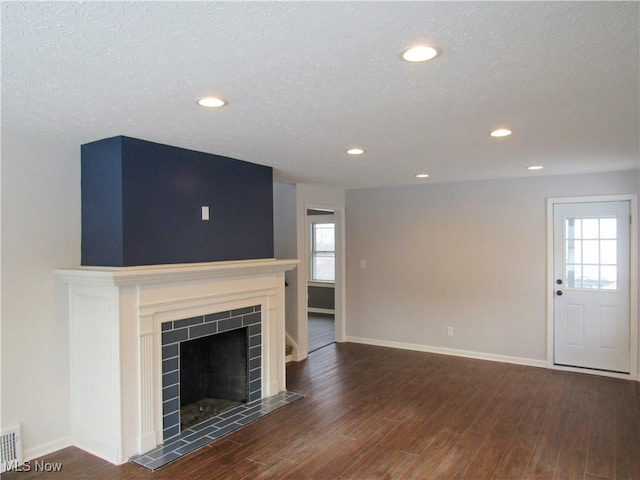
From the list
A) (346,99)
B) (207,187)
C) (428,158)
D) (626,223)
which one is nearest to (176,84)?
(346,99)

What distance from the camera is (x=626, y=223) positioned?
479 centimetres

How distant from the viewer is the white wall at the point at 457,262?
207 inches

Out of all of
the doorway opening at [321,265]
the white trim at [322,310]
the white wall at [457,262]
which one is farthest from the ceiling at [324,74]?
the white trim at [322,310]

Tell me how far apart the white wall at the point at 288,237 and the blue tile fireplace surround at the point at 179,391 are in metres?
1.53

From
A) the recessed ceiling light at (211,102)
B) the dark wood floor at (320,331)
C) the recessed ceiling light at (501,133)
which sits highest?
the recessed ceiling light at (211,102)

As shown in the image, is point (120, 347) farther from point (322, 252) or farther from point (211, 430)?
point (322, 252)

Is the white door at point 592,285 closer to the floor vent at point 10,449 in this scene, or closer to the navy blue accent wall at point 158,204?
the navy blue accent wall at point 158,204

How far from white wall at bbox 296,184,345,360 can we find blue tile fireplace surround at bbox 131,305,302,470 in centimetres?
152

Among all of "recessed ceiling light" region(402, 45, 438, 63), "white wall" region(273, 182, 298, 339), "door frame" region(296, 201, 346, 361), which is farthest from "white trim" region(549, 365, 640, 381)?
"recessed ceiling light" region(402, 45, 438, 63)

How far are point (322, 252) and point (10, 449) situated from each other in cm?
691

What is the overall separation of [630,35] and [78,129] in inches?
117

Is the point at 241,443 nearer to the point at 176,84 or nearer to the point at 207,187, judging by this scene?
the point at 207,187

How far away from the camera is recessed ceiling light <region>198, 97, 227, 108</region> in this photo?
2.32 m

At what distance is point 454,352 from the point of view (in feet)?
19.0
